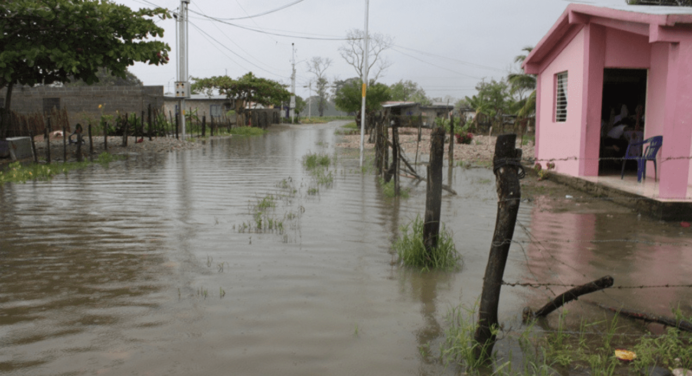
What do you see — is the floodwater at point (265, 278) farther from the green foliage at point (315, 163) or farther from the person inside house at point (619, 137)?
the green foliage at point (315, 163)

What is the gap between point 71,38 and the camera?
14.5 m

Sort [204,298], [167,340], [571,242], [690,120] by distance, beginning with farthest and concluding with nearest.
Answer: [690,120], [571,242], [204,298], [167,340]

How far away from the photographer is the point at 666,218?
7.55 metres

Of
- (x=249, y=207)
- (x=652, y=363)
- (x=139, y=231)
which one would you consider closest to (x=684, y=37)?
(x=652, y=363)

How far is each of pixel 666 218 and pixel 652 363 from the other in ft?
15.8

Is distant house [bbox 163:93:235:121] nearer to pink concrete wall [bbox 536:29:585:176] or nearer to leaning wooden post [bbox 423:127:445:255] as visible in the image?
pink concrete wall [bbox 536:29:585:176]

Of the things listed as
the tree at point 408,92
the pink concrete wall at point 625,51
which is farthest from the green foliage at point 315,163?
the tree at point 408,92

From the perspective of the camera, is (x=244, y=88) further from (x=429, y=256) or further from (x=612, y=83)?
(x=429, y=256)

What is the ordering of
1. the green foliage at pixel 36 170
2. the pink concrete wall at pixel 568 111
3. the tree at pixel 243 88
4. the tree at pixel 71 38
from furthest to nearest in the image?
the tree at pixel 243 88 < the tree at pixel 71 38 < the green foliage at pixel 36 170 < the pink concrete wall at pixel 568 111

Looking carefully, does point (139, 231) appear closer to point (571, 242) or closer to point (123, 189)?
point (123, 189)

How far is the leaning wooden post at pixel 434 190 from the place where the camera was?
5434 millimetres

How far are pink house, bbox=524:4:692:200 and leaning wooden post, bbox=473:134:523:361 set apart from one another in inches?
151

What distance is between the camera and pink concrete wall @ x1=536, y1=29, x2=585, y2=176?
1078cm

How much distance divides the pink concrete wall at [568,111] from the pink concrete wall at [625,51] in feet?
1.61
